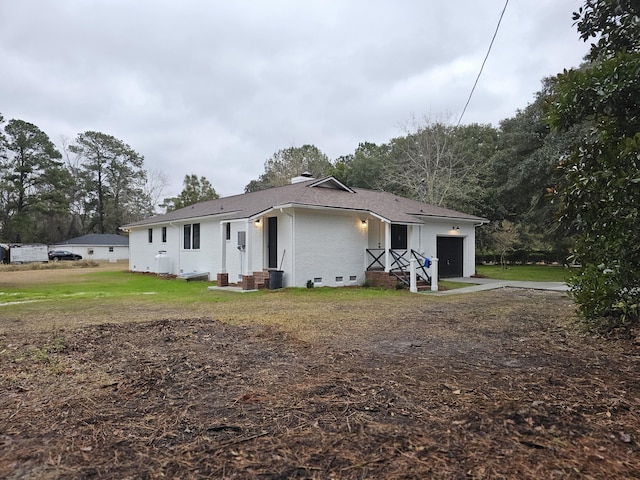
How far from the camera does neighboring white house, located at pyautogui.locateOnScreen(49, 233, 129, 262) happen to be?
3963cm

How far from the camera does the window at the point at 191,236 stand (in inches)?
676

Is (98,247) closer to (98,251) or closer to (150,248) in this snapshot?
(98,251)

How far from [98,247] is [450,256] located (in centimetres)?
3672

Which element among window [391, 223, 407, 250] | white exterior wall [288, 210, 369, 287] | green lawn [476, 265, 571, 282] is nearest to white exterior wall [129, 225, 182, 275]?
white exterior wall [288, 210, 369, 287]

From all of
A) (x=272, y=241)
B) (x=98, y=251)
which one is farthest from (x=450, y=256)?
(x=98, y=251)

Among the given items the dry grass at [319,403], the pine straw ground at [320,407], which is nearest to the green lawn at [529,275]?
the dry grass at [319,403]

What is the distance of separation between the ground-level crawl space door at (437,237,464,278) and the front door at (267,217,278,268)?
23.8 feet

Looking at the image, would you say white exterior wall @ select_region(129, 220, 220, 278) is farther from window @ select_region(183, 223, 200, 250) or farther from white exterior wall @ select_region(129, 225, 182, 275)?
window @ select_region(183, 223, 200, 250)

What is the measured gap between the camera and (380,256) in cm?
1416

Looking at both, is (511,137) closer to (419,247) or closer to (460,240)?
(460,240)

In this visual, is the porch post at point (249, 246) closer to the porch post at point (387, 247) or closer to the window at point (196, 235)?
the window at point (196, 235)

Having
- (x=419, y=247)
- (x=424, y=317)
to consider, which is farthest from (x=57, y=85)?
(x=424, y=317)

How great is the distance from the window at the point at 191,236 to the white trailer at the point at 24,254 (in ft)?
71.0

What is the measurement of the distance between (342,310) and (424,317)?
173 cm
